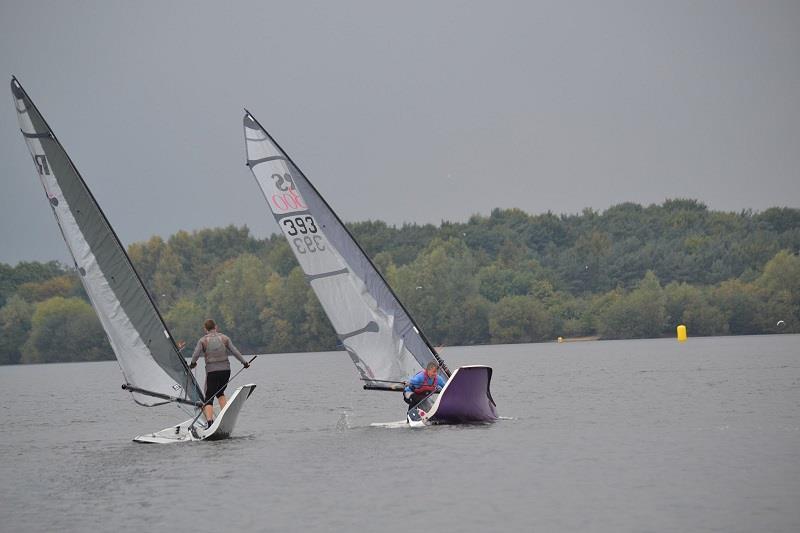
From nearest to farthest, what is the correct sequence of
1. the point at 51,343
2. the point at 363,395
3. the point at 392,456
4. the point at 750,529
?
the point at 750,529, the point at 392,456, the point at 363,395, the point at 51,343

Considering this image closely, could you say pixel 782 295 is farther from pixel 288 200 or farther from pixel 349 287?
pixel 288 200

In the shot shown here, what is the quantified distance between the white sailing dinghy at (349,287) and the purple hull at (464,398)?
0.11 feet

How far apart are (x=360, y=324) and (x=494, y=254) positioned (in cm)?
14337

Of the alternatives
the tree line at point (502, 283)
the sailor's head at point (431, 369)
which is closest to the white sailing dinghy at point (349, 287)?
the sailor's head at point (431, 369)

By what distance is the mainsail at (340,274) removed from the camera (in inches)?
1146

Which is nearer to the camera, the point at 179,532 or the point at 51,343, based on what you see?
the point at 179,532

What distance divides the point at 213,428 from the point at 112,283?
10.9 feet

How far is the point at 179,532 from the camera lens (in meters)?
17.7

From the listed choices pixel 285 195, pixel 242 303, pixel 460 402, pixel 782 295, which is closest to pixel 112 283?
pixel 285 195

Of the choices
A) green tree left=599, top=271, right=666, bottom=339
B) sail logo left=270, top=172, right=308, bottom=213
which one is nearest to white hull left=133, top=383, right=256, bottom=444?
sail logo left=270, top=172, right=308, bottom=213

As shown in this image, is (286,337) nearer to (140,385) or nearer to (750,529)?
(140,385)

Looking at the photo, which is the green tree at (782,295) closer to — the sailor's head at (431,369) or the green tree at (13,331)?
the green tree at (13,331)

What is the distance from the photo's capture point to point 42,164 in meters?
25.9

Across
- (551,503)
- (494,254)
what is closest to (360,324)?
(551,503)
